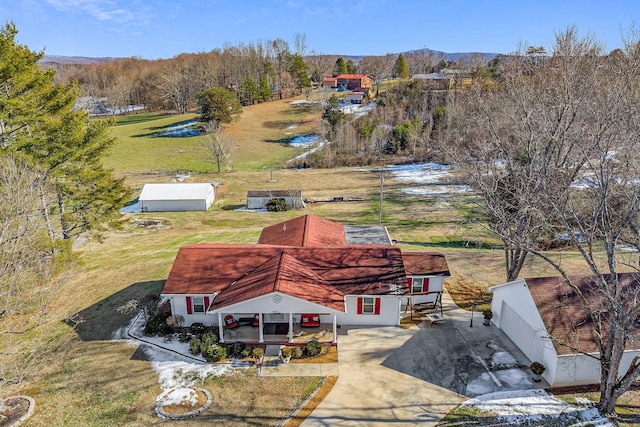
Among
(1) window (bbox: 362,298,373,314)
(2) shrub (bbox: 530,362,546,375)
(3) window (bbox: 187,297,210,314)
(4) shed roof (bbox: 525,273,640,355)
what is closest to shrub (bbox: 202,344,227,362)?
(3) window (bbox: 187,297,210,314)

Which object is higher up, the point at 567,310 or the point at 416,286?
the point at 567,310

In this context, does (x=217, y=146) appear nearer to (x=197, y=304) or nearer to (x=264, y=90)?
(x=197, y=304)

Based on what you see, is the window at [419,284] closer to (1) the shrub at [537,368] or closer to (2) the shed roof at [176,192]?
(1) the shrub at [537,368]

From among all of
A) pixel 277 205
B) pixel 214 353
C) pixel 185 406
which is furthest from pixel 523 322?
pixel 277 205

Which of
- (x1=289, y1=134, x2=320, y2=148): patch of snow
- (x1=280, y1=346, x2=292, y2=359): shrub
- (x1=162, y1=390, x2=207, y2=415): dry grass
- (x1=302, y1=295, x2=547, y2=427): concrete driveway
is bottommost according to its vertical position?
(x1=302, y1=295, x2=547, y2=427): concrete driveway

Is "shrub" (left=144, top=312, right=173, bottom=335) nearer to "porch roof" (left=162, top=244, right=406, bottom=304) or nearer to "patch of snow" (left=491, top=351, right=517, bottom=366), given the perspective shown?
"porch roof" (left=162, top=244, right=406, bottom=304)

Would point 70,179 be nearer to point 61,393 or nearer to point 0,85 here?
point 0,85
